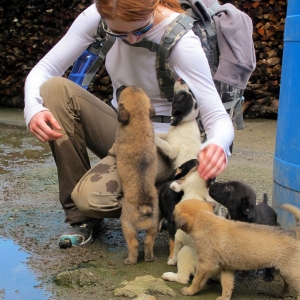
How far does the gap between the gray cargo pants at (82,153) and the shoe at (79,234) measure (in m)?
0.05

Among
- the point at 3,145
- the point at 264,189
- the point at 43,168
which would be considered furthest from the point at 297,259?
the point at 3,145

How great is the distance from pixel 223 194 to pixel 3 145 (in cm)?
430

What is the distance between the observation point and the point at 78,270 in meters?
2.80

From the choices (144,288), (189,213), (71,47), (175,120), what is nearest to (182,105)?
(175,120)

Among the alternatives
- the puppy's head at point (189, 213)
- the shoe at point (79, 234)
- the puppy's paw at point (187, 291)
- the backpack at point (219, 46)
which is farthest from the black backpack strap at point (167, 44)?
the puppy's paw at point (187, 291)

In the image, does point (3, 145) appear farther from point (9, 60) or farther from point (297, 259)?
point (297, 259)

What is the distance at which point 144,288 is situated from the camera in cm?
266

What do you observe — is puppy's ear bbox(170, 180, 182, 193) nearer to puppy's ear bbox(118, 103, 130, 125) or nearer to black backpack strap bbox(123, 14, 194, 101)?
puppy's ear bbox(118, 103, 130, 125)

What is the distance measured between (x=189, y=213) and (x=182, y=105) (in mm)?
960

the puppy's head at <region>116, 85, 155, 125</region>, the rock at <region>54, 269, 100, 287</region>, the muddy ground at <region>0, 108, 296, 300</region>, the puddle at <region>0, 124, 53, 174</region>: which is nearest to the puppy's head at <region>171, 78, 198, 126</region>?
the puppy's head at <region>116, 85, 155, 125</region>

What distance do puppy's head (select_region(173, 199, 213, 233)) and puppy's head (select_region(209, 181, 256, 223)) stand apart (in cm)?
17

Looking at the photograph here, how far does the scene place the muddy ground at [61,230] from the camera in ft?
8.97

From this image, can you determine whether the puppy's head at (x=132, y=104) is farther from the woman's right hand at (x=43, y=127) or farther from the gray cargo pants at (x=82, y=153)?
the woman's right hand at (x=43, y=127)

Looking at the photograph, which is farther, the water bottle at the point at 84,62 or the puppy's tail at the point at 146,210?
the water bottle at the point at 84,62
